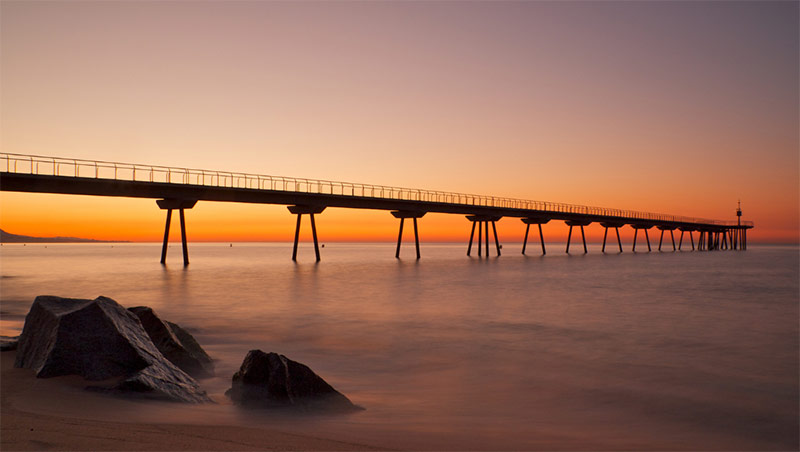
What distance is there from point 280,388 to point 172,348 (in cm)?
288

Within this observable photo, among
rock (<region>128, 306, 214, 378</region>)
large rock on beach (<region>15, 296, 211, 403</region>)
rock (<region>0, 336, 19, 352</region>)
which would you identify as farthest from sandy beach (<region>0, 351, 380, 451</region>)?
rock (<region>0, 336, 19, 352</region>)

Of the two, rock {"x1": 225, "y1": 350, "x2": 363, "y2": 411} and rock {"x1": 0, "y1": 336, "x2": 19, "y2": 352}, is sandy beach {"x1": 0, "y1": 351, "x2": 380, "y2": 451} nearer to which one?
rock {"x1": 225, "y1": 350, "x2": 363, "y2": 411}

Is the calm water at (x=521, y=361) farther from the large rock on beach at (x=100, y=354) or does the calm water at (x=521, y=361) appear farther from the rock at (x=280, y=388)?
the large rock on beach at (x=100, y=354)

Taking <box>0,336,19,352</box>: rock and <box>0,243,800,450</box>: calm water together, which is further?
<box>0,336,19,352</box>: rock

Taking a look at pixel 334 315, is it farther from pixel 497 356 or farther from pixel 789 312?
pixel 789 312

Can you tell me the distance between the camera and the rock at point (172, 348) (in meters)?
8.34

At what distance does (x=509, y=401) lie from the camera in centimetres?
787

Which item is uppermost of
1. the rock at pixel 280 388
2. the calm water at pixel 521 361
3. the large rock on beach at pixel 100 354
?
the large rock on beach at pixel 100 354

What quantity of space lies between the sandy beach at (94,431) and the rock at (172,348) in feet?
6.94

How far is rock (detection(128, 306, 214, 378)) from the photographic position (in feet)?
27.4

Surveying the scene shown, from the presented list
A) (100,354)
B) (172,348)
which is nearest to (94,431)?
(100,354)

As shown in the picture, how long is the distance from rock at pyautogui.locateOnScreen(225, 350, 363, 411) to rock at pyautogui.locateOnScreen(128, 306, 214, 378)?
172 cm

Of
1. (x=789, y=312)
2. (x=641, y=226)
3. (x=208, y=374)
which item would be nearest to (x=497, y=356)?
(x=208, y=374)

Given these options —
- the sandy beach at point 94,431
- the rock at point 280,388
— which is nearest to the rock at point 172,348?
the rock at point 280,388
